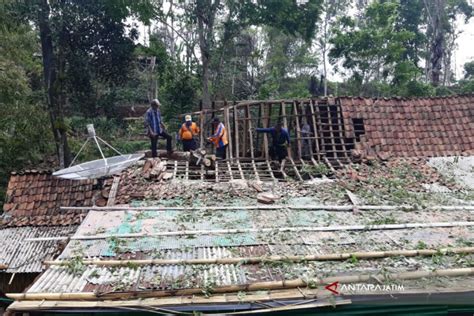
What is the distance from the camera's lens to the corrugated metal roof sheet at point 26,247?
794 centimetres

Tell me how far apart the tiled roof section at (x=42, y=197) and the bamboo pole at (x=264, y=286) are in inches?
202

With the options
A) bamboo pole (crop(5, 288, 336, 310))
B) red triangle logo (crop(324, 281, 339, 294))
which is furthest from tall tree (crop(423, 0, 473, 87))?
bamboo pole (crop(5, 288, 336, 310))

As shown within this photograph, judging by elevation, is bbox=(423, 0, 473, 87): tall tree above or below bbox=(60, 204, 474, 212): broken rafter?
above

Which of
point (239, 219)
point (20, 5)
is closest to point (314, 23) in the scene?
point (20, 5)

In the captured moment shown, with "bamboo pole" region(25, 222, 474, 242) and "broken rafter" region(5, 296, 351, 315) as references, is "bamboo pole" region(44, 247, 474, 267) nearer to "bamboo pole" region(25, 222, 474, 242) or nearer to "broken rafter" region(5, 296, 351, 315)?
"broken rafter" region(5, 296, 351, 315)

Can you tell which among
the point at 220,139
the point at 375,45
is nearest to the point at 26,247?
the point at 220,139

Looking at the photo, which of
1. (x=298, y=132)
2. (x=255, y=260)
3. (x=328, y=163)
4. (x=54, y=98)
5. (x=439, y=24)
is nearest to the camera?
(x=255, y=260)

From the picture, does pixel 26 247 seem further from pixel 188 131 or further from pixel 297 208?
pixel 297 208

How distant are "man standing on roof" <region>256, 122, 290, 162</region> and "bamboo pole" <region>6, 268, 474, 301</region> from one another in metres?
6.59

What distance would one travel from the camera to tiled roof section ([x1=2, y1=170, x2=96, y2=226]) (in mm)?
9055

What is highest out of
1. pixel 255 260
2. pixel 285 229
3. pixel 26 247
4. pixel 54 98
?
pixel 54 98

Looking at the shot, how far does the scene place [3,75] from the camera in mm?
11555

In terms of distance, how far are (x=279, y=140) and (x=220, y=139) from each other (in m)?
1.70

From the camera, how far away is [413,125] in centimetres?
1165
